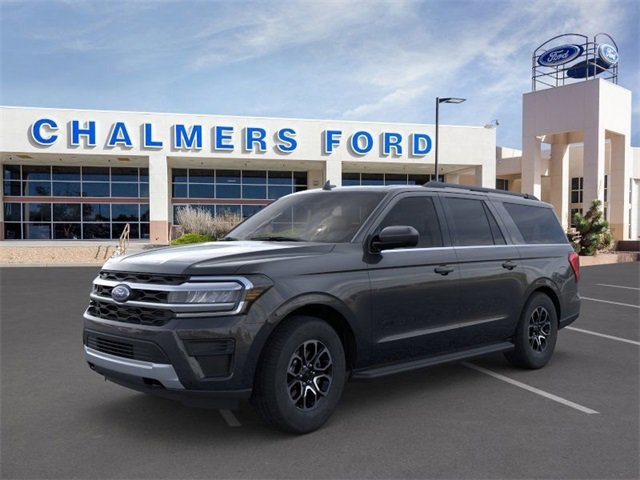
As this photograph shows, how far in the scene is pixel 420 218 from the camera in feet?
17.3

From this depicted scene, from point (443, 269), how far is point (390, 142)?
101 feet

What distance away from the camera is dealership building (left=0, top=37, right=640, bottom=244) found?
3177 cm

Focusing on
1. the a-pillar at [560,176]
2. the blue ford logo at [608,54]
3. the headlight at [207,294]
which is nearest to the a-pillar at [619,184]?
the a-pillar at [560,176]

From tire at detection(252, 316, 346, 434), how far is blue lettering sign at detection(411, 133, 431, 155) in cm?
3250

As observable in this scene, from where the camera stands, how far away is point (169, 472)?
364 cm

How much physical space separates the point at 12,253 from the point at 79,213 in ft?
37.7

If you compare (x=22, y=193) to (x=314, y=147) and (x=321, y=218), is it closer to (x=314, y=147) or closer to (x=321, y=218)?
(x=314, y=147)

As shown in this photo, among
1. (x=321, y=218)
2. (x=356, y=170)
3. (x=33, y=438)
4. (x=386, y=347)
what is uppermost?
(x=356, y=170)

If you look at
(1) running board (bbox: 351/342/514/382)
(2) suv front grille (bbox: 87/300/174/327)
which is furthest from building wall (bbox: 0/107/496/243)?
(2) suv front grille (bbox: 87/300/174/327)

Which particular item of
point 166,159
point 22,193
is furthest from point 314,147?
point 22,193

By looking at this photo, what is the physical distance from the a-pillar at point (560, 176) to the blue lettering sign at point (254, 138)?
60.2 feet

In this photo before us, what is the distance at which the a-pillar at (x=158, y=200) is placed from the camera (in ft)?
107

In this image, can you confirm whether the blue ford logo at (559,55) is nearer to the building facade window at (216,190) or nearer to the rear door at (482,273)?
the building facade window at (216,190)

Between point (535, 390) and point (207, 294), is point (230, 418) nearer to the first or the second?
point (207, 294)
